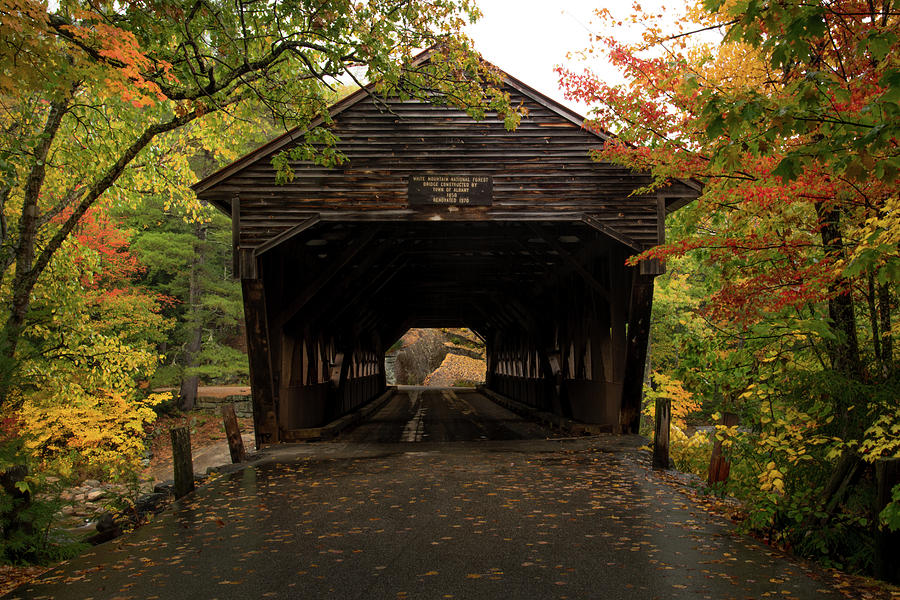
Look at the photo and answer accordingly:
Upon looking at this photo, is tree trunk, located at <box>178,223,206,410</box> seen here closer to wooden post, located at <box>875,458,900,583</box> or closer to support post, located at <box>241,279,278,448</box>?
support post, located at <box>241,279,278,448</box>

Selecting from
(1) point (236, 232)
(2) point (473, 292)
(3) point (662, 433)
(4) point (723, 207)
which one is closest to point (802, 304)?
(4) point (723, 207)

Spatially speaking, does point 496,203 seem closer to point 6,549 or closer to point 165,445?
point 6,549

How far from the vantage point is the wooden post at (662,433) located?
9703 mm

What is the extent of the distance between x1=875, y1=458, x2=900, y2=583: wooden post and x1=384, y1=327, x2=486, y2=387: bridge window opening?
45.4 m

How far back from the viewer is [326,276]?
12.4 metres

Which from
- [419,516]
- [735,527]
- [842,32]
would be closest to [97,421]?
[419,516]

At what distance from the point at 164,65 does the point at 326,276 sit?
233 inches

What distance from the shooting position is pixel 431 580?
479cm

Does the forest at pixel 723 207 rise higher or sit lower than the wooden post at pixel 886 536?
higher

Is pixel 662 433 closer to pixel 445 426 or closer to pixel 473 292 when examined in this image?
pixel 445 426

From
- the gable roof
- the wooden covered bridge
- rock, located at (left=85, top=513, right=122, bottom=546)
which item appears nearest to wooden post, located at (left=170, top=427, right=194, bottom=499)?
rock, located at (left=85, top=513, right=122, bottom=546)

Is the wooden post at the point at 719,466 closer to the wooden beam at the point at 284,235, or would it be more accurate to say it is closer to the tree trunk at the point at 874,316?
the tree trunk at the point at 874,316

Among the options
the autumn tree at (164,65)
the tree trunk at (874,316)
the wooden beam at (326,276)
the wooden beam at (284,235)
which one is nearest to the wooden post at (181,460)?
the autumn tree at (164,65)

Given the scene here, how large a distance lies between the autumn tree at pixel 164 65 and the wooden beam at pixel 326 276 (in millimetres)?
1786
